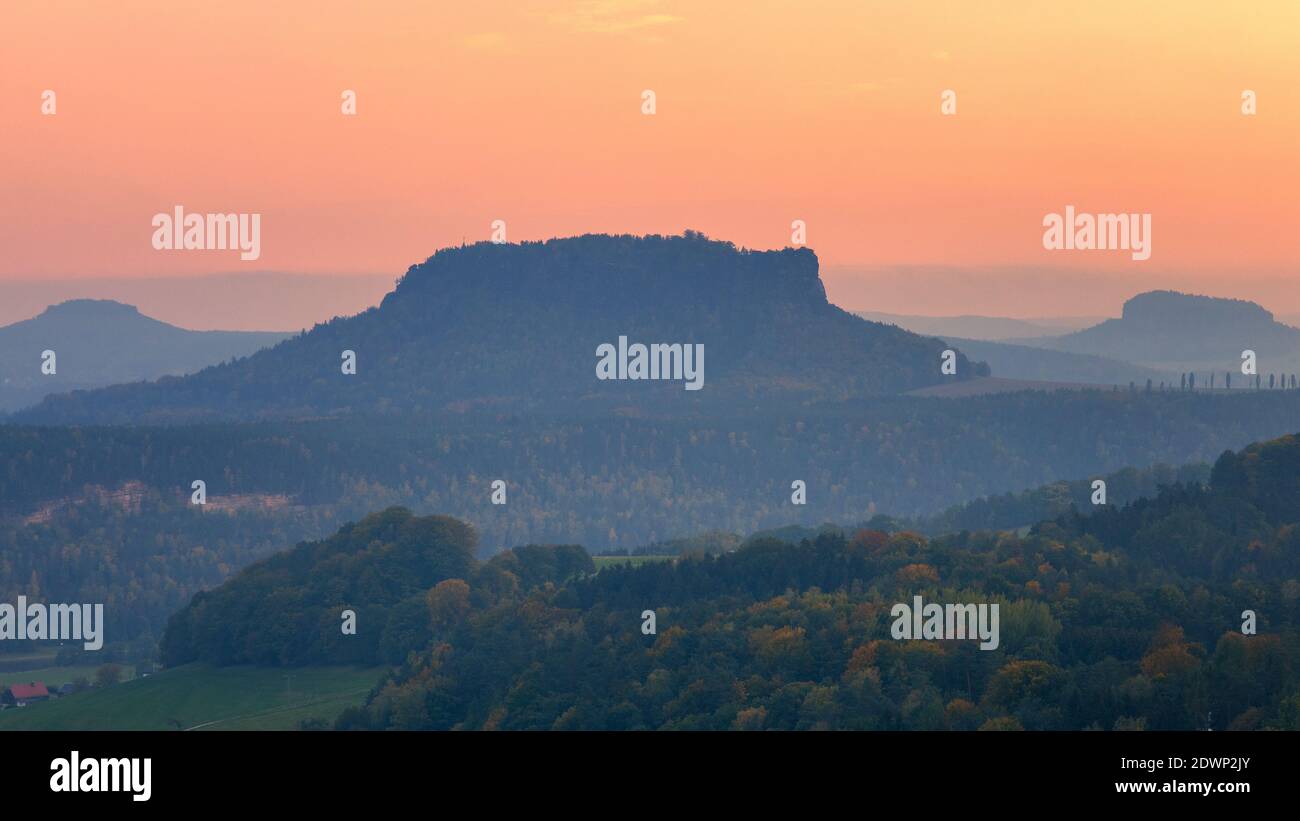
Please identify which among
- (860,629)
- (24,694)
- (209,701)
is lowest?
(24,694)

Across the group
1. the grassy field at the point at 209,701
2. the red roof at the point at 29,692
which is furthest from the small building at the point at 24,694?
the grassy field at the point at 209,701

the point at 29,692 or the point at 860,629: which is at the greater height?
the point at 860,629

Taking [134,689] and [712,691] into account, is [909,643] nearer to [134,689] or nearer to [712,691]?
[712,691]

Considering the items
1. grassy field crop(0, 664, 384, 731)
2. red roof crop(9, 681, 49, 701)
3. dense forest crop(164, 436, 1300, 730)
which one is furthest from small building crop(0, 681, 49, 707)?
dense forest crop(164, 436, 1300, 730)

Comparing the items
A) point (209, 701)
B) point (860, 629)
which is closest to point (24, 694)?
point (209, 701)

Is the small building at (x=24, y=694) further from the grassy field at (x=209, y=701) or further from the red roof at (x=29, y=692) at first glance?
the grassy field at (x=209, y=701)

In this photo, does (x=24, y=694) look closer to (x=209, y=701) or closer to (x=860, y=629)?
(x=209, y=701)

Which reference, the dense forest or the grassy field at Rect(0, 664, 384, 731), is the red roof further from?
the dense forest
